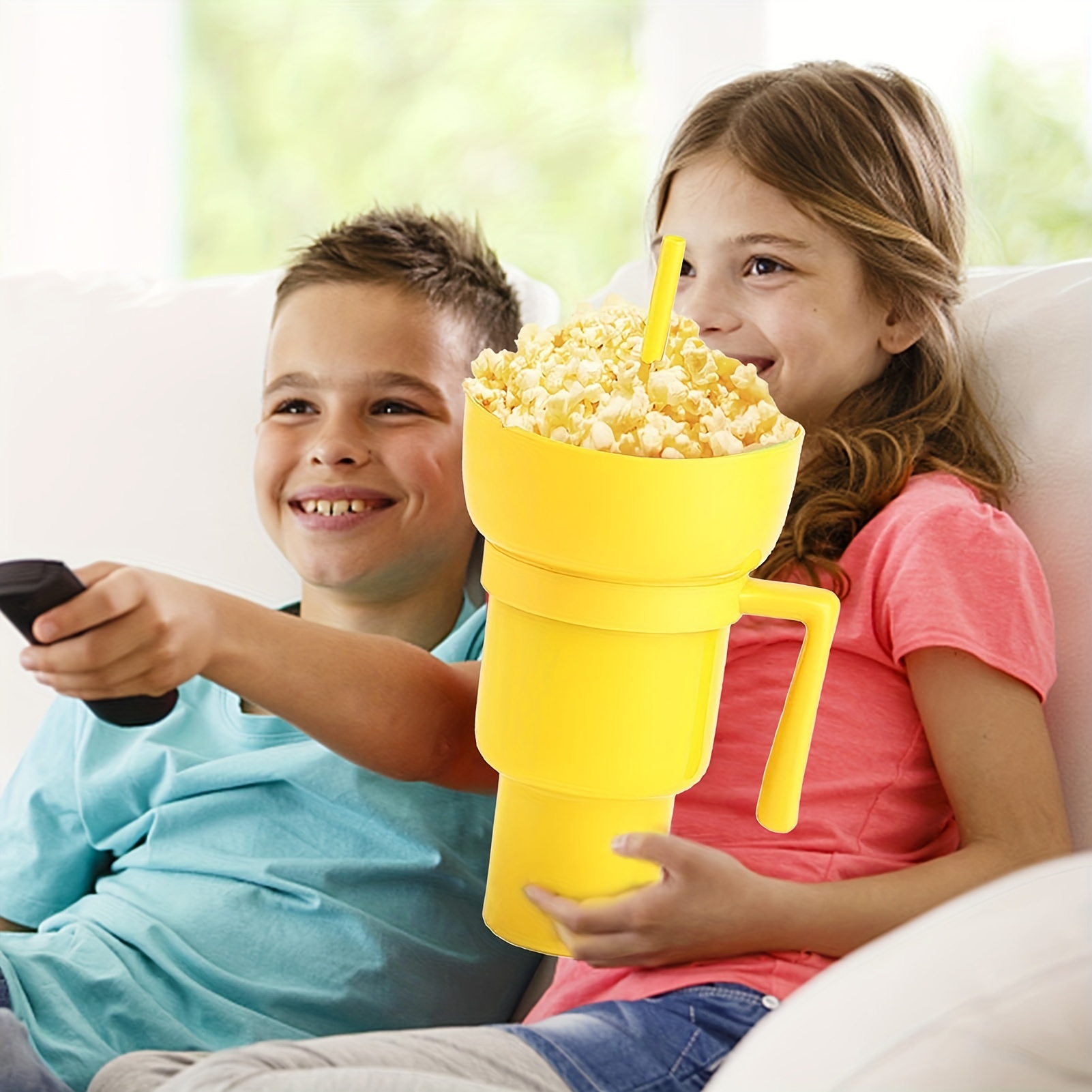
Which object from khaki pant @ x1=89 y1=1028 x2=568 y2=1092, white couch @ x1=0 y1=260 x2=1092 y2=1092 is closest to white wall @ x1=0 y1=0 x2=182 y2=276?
white couch @ x1=0 y1=260 x2=1092 y2=1092

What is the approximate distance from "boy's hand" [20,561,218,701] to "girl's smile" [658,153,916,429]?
44 centimetres

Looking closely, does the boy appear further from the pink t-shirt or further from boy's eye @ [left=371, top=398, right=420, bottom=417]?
the pink t-shirt

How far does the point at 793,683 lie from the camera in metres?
0.73

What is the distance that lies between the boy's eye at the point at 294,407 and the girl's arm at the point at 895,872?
1.95ft

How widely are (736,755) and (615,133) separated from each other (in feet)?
7.62

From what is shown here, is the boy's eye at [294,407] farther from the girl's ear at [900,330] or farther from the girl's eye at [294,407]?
the girl's ear at [900,330]

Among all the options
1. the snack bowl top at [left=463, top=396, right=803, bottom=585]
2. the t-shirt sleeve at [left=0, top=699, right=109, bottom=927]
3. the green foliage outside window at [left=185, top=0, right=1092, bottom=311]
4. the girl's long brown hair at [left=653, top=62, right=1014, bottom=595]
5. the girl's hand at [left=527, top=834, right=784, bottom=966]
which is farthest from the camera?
the green foliage outside window at [left=185, top=0, right=1092, bottom=311]

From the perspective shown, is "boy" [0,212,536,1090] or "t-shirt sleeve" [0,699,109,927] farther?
"t-shirt sleeve" [0,699,109,927]

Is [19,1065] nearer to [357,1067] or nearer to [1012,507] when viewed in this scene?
[357,1067]

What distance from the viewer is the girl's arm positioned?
2.44 feet

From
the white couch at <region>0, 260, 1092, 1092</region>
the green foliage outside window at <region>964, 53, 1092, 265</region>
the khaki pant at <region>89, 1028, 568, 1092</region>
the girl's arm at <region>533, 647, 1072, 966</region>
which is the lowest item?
the khaki pant at <region>89, 1028, 568, 1092</region>

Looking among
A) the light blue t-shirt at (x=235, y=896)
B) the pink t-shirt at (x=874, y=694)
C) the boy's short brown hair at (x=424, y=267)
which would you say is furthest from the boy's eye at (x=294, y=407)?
the pink t-shirt at (x=874, y=694)

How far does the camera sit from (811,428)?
1.03 m

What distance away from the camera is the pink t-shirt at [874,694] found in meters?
0.86
